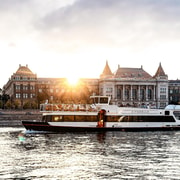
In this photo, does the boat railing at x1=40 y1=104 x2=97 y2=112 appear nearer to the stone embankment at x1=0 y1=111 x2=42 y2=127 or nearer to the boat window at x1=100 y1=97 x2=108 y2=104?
the boat window at x1=100 y1=97 x2=108 y2=104

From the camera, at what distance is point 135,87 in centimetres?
16600

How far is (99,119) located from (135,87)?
111 meters

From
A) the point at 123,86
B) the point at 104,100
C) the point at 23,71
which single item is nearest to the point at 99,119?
the point at 104,100

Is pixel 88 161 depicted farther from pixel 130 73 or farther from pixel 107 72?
pixel 130 73

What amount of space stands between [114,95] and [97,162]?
135038 mm

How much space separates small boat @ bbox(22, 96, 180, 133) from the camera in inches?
2144

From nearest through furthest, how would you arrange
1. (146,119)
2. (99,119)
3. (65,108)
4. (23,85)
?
(65,108) → (99,119) → (146,119) → (23,85)

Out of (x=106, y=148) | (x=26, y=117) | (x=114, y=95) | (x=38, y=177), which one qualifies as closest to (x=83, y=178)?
(x=38, y=177)

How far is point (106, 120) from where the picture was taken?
186 feet

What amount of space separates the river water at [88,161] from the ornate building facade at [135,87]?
12365cm

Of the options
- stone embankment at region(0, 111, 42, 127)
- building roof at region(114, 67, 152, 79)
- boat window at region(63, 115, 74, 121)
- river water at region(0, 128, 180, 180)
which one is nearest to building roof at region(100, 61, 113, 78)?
building roof at region(114, 67, 152, 79)

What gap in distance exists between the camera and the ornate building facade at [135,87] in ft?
533

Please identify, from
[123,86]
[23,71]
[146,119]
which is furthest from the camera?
[123,86]

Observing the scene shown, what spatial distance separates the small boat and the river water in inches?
616
